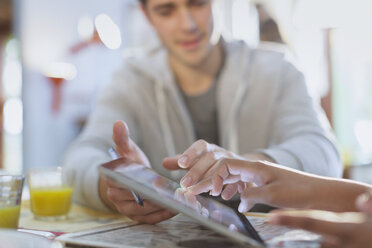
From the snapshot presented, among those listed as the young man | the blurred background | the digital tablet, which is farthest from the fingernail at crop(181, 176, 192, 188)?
the blurred background

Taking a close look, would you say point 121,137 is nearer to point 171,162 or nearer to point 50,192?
point 171,162

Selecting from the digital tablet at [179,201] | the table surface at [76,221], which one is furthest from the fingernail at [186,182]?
the table surface at [76,221]

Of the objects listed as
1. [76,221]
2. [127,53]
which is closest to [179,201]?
[76,221]

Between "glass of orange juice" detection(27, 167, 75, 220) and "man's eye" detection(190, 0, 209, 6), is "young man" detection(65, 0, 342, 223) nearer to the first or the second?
"man's eye" detection(190, 0, 209, 6)

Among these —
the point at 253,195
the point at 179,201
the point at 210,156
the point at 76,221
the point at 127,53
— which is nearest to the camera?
the point at 179,201

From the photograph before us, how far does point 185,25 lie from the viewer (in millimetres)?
1406

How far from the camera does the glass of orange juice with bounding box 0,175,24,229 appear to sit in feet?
2.19

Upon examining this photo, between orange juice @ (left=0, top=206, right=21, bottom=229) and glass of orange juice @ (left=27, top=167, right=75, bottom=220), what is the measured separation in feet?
0.60

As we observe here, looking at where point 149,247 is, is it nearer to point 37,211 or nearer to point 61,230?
point 61,230

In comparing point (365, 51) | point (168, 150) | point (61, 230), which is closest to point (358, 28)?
point (365, 51)

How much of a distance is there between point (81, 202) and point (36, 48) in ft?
9.63

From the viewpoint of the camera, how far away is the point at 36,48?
12.0 feet

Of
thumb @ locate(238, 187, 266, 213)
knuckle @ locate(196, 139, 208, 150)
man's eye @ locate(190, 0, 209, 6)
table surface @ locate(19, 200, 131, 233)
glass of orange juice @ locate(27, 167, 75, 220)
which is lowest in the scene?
table surface @ locate(19, 200, 131, 233)

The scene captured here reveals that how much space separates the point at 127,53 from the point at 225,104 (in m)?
2.48
